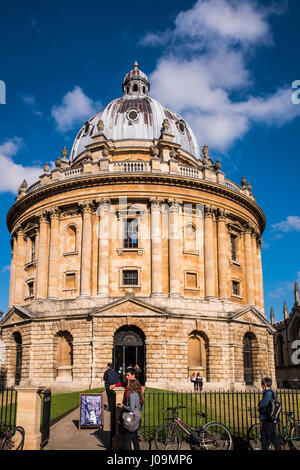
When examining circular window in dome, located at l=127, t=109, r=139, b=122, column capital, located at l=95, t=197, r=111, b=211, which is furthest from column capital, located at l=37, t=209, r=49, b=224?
circular window in dome, located at l=127, t=109, r=139, b=122

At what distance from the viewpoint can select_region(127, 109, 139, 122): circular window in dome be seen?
48.4 meters

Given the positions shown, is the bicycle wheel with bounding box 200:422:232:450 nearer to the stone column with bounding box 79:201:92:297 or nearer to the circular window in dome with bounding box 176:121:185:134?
the stone column with bounding box 79:201:92:297

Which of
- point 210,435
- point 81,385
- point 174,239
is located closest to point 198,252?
point 174,239

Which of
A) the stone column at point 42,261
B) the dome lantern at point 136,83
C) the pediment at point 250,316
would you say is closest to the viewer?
the pediment at point 250,316

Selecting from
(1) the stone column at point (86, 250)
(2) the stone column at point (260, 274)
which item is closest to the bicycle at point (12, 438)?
(1) the stone column at point (86, 250)

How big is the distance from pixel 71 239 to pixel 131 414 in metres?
29.4

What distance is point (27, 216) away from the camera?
4275cm

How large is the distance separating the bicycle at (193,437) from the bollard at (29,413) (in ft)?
11.5

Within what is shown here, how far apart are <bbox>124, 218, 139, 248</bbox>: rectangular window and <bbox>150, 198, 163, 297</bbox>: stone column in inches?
61.3

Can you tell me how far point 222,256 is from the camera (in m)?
39.5

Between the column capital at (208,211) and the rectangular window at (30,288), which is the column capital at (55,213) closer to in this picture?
the rectangular window at (30,288)

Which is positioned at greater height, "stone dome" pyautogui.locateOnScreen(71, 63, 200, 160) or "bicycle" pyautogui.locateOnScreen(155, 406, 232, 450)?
"stone dome" pyautogui.locateOnScreen(71, 63, 200, 160)

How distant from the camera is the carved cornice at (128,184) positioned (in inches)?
1480

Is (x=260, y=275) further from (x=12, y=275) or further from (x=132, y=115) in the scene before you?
(x=12, y=275)
